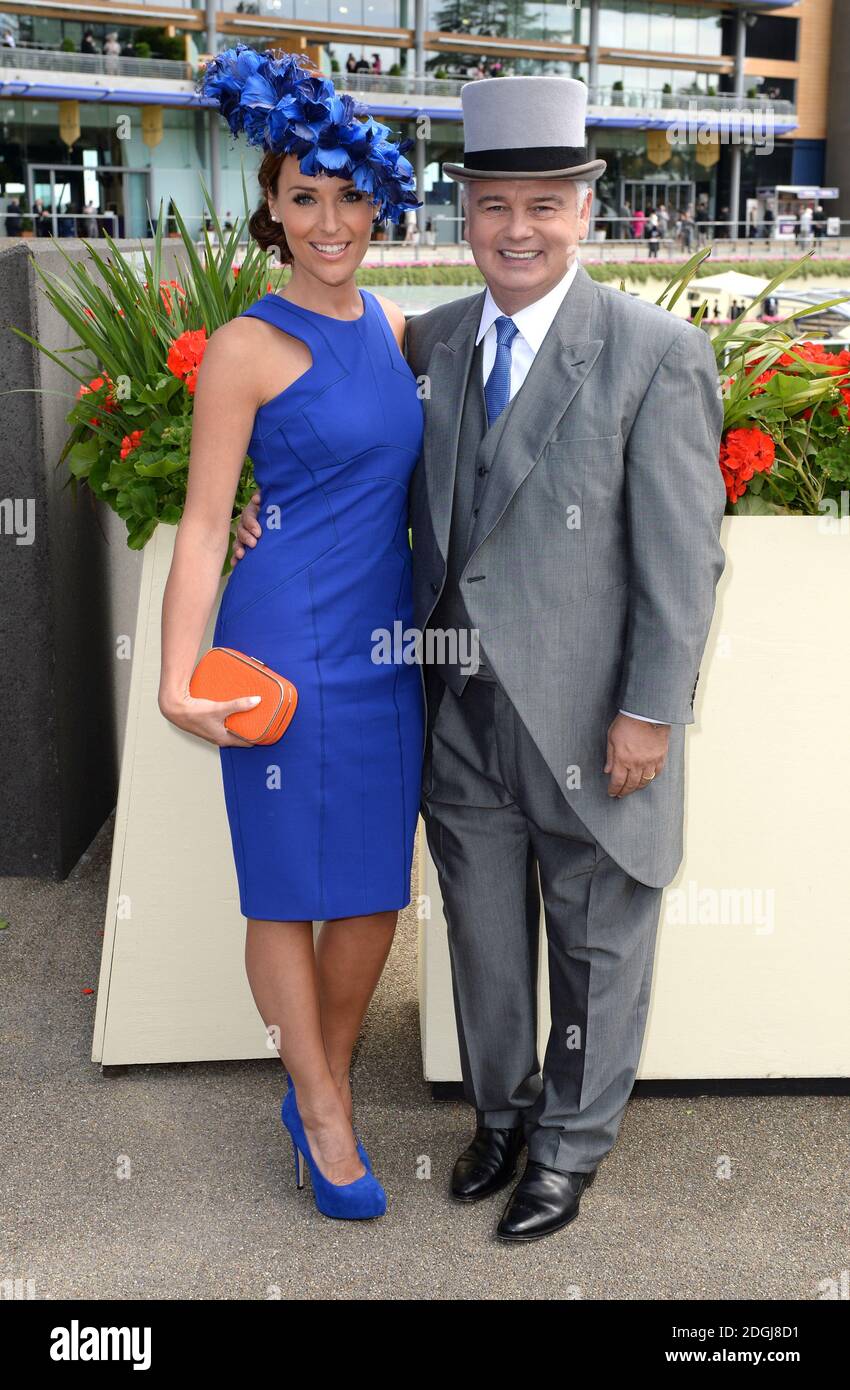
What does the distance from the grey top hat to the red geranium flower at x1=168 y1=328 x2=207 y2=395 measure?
84 cm

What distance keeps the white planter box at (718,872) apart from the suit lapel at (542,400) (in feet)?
2.06

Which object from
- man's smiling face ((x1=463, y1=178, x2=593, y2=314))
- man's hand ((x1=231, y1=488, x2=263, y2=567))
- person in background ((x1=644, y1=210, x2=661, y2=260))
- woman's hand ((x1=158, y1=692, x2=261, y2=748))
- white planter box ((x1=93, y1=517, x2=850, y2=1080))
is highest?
person in background ((x1=644, y1=210, x2=661, y2=260))

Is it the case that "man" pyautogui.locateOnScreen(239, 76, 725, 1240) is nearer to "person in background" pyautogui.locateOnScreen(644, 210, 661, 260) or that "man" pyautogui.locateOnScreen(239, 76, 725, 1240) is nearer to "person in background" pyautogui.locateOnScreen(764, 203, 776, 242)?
"person in background" pyautogui.locateOnScreen(644, 210, 661, 260)

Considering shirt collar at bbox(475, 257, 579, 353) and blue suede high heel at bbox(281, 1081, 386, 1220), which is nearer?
shirt collar at bbox(475, 257, 579, 353)

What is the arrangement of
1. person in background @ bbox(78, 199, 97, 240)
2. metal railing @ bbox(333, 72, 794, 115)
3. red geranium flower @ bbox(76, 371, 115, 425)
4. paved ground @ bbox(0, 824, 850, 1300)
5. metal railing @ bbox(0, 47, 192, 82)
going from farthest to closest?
metal railing @ bbox(333, 72, 794, 115)
metal railing @ bbox(0, 47, 192, 82)
person in background @ bbox(78, 199, 97, 240)
red geranium flower @ bbox(76, 371, 115, 425)
paved ground @ bbox(0, 824, 850, 1300)

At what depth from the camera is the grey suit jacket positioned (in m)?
2.12

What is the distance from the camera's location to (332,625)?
2268 millimetres

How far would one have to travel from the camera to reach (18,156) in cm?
3406

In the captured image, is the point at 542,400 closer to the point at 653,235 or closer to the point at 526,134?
the point at 526,134

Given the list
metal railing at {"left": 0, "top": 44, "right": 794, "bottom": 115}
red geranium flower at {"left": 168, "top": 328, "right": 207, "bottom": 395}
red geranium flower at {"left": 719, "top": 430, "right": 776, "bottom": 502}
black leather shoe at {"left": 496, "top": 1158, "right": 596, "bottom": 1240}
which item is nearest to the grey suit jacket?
red geranium flower at {"left": 719, "top": 430, "right": 776, "bottom": 502}

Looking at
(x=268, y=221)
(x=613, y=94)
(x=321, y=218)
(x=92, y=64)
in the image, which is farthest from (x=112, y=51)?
(x=321, y=218)

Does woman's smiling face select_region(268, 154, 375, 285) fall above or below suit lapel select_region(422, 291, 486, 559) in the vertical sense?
above

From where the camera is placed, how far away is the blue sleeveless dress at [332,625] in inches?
87.7
